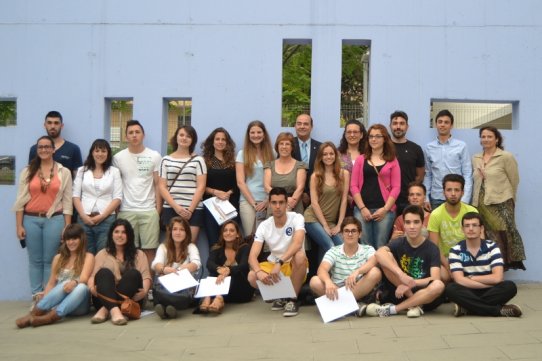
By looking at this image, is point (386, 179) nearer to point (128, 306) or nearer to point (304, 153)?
point (304, 153)

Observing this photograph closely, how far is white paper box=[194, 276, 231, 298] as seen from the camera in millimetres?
7113

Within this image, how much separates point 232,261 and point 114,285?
4.45 ft

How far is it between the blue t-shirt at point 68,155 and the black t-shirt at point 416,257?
4036 mm

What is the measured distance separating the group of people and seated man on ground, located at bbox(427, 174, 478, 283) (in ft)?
0.04

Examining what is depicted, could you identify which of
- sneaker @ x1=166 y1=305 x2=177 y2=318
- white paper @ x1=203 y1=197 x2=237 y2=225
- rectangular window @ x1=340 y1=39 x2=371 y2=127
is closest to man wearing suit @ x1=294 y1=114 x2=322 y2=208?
white paper @ x1=203 y1=197 x2=237 y2=225

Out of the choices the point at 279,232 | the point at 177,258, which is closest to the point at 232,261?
the point at 177,258

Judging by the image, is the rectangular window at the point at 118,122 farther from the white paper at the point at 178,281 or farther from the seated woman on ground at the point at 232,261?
the white paper at the point at 178,281

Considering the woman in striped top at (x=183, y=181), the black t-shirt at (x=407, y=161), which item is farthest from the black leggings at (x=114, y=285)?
the black t-shirt at (x=407, y=161)

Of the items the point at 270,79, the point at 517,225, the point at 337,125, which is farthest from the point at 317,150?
the point at 517,225

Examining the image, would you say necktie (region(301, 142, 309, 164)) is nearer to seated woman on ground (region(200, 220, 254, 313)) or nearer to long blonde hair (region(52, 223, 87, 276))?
seated woman on ground (region(200, 220, 254, 313))

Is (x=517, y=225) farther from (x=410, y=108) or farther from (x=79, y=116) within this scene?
(x=79, y=116)

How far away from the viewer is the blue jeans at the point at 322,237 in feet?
24.5

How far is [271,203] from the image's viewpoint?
7.11 metres

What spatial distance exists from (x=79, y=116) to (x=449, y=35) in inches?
189
